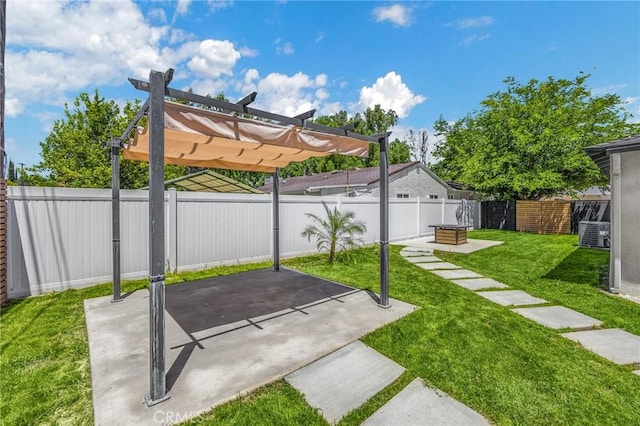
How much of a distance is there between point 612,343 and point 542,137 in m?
14.7

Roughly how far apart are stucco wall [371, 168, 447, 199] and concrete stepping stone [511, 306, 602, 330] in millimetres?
10338

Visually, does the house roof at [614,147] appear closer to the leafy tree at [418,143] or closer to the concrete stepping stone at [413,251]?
the concrete stepping stone at [413,251]

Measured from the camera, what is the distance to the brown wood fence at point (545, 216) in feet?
46.2

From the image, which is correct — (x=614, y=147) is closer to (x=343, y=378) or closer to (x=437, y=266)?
(x=437, y=266)

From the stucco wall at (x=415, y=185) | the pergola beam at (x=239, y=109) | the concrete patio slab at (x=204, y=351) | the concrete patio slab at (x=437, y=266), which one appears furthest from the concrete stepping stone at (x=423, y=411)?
the stucco wall at (x=415, y=185)

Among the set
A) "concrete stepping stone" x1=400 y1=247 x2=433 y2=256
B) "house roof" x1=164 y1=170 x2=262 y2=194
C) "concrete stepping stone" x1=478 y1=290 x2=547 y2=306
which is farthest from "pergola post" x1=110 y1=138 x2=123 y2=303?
"concrete stepping stone" x1=400 y1=247 x2=433 y2=256

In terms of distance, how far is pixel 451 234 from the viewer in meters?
10.9

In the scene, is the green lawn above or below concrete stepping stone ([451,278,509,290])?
above

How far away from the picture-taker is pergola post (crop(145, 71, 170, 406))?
218 centimetres

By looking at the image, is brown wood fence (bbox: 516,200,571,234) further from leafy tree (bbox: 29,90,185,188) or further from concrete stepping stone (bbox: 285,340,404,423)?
leafy tree (bbox: 29,90,185,188)

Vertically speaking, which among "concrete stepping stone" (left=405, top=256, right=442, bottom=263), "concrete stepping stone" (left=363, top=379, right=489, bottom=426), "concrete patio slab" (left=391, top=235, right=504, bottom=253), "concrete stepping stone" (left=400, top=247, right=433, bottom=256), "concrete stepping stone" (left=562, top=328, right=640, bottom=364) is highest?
"concrete patio slab" (left=391, top=235, right=504, bottom=253)

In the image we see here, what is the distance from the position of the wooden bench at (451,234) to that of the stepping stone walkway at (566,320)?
441cm

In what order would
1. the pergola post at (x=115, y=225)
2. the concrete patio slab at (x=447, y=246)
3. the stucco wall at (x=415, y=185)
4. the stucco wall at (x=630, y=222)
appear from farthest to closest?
the stucco wall at (x=415, y=185) → the concrete patio slab at (x=447, y=246) → the stucco wall at (x=630, y=222) → the pergola post at (x=115, y=225)

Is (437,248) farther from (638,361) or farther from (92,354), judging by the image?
(92,354)
